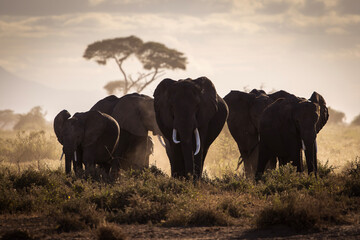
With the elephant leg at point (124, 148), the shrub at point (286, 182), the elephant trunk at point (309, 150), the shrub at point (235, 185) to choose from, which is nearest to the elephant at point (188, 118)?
the shrub at point (235, 185)

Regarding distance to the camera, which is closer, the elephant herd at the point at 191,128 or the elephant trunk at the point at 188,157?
the elephant trunk at the point at 188,157

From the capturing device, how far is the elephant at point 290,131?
39.1 feet

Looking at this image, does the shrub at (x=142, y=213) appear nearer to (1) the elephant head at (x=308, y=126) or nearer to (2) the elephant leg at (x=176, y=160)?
(2) the elephant leg at (x=176, y=160)

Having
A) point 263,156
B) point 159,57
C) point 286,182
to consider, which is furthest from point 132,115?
point 159,57

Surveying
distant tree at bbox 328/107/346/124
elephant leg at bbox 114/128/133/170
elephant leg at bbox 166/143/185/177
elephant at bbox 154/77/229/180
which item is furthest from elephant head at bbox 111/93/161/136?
distant tree at bbox 328/107/346/124

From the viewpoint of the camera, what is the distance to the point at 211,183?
11922 millimetres

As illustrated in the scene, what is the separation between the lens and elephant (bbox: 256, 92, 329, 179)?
11.9 metres

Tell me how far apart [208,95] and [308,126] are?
221 centimetres

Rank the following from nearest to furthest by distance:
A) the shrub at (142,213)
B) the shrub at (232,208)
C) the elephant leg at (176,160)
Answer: the shrub at (142,213), the shrub at (232,208), the elephant leg at (176,160)

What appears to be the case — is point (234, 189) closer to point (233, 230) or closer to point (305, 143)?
point (305, 143)

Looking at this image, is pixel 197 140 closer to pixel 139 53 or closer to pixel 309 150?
pixel 309 150

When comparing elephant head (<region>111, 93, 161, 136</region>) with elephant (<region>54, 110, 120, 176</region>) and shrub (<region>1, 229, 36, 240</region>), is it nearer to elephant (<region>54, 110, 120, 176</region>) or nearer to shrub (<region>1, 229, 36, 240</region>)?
elephant (<region>54, 110, 120, 176</region>)

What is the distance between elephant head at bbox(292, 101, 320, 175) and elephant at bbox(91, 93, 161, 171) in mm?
4046

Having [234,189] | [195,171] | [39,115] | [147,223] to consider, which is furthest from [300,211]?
[39,115]
